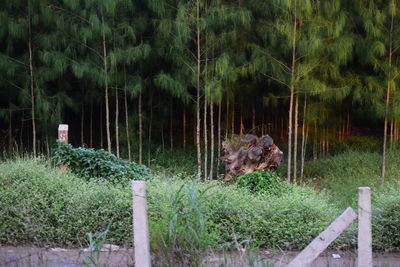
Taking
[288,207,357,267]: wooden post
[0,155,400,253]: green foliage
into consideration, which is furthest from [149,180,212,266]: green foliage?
[0,155,400,253]: green foliage

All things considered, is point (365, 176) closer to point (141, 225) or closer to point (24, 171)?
point (24, 171)

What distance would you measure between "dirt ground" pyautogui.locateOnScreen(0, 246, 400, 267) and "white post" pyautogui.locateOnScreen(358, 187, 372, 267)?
1.16 feet

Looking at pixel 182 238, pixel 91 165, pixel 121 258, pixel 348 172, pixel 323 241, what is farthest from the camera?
pixel 348 172

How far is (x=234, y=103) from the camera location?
39.7 feet

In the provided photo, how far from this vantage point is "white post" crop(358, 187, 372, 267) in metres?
3.19

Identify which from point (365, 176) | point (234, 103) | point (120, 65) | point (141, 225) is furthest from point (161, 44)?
point (141, 225)

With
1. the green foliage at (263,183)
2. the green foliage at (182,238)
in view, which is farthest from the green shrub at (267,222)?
the green foliage at (182,238)

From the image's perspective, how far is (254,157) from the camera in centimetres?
882

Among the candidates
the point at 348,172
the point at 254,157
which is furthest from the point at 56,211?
the point at 348,172

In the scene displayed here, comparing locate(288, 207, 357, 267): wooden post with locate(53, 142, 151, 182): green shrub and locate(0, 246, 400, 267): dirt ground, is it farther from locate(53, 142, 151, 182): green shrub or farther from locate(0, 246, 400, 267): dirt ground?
locate(53, 142, 151, 182): green shrub

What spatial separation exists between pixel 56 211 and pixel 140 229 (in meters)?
2.54

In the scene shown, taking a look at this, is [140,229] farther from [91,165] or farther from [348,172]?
[348,172]

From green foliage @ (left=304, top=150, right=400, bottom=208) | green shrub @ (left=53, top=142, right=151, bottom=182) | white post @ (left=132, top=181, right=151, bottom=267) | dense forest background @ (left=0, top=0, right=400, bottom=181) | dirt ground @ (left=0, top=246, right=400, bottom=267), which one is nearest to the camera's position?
white post @ (left=132, top=181, right=151, bottom=267)

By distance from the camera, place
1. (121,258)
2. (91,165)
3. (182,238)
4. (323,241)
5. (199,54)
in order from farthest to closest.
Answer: (199,54), (91,165), (121,258), (182,238), (323,241)
